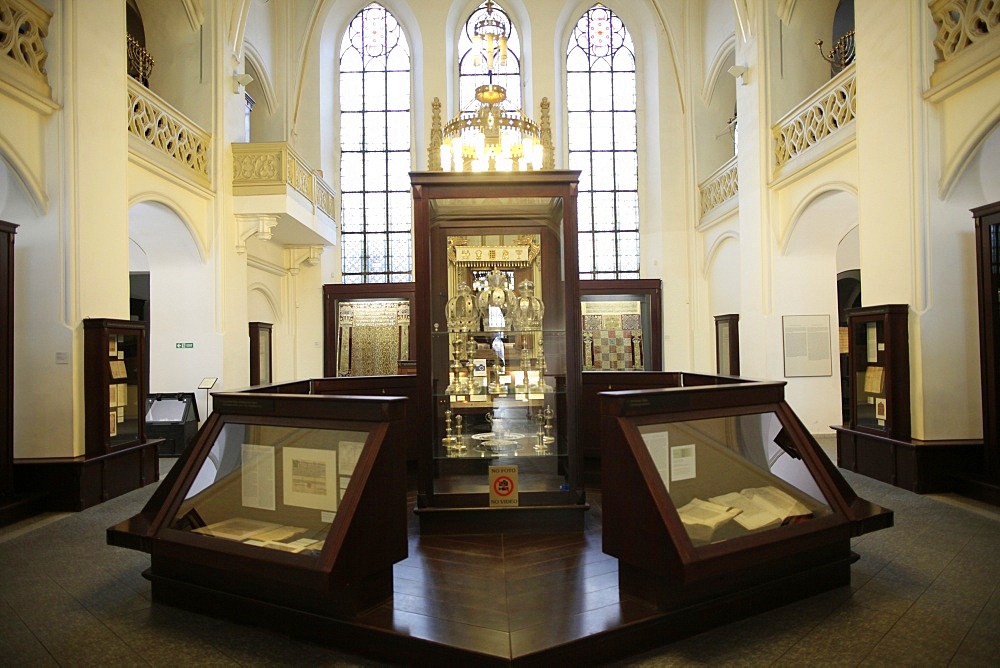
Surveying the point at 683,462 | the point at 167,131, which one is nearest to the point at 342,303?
the point at 167,131

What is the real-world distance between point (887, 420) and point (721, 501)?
3.97 meters

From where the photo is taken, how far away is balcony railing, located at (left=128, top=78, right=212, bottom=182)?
7438mm

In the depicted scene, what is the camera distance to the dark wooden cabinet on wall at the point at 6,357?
5.32m

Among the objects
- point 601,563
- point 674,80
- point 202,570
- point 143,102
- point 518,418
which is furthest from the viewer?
point 674,80

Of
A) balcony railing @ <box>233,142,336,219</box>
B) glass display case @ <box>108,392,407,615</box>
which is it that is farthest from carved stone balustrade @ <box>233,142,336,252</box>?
glass display case @ <box>108,392,407,615</box>

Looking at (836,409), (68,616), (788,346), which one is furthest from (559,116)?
(68,616)

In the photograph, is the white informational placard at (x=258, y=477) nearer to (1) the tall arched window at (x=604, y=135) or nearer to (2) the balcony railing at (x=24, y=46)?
(2) the balcony railing at (x=24, y=46)

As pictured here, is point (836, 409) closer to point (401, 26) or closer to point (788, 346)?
point (788, 346)

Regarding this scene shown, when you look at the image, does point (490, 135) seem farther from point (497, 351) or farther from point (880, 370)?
point (880, 370)

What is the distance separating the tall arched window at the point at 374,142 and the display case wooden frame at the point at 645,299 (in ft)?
14.7

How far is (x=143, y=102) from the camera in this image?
298 inches

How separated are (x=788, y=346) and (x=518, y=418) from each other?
6.19 meters

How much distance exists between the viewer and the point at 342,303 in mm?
13469

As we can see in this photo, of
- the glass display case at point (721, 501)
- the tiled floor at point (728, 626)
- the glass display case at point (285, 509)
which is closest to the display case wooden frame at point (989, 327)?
the tiled floor at point (728, 626)
